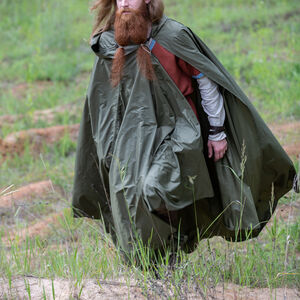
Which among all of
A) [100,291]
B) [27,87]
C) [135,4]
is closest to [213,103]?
[135,4]

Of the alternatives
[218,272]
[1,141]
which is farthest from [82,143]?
[1,141]

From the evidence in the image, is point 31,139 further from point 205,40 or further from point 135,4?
point 135,4

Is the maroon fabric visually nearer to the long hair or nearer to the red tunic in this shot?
the red tunic

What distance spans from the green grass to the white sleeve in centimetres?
71

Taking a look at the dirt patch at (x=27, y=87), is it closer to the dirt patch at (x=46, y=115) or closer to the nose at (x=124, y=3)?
the dirt patch at (x=46, y=115)

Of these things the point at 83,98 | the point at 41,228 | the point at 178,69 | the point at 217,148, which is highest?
the point at 178,69

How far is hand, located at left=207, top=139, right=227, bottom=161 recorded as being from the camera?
134 inches

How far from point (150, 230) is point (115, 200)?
0.28 m

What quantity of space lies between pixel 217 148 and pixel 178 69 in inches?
20.7

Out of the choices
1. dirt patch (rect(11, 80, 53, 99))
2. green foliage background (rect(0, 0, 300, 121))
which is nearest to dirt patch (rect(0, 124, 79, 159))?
green foliage background (rect(0, 0, 300, 121))

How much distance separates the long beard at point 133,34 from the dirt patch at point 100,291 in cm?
121

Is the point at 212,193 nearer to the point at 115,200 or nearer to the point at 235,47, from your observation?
the point at 115,200

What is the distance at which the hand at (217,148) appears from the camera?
11.2ft

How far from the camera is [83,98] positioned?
28.1 ft
